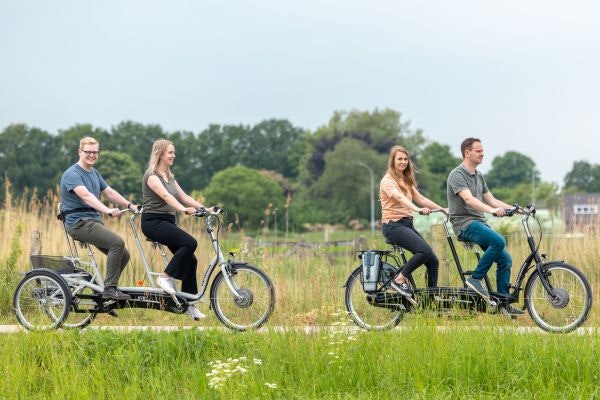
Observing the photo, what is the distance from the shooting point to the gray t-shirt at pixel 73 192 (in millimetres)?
9305

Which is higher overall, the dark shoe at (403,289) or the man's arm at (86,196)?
the man's arm at (86,196)

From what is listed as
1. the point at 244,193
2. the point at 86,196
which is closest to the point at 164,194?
the point at 86,196

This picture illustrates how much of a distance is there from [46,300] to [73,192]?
1.13m

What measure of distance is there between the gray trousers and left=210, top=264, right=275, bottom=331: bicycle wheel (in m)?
0.98

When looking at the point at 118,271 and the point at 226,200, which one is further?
the point at 226,200

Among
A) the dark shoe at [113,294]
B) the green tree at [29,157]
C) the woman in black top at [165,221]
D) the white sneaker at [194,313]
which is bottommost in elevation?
the white sneaker at [194,313]

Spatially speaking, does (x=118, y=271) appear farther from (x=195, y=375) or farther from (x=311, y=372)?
(x=311, y=372)

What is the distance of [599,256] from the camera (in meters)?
12.5

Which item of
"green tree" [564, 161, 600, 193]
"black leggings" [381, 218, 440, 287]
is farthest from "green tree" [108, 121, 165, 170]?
"black leggings" [381, 218, 440, 287]

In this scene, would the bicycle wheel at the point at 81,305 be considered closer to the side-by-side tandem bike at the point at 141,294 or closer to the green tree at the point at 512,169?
the side-by-side tandem bike at the point at 141,294

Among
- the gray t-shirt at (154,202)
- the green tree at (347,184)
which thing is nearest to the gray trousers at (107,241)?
the gray t-shirt at (154,202)

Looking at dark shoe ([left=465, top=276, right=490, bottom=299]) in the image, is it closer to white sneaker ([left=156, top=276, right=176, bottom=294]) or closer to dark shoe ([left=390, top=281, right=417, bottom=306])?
dark shoe ([left=390, top=281, right=417, bottom=306])

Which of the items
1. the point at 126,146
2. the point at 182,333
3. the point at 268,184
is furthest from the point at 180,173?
the point at 182,333

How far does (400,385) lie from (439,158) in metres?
82.2
